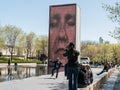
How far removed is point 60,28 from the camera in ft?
159

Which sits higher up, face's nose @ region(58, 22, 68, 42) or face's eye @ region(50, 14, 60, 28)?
face's eye @ region(50, 14, 60, 28)

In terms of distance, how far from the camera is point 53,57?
49469mm

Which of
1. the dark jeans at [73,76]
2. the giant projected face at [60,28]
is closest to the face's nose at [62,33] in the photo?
the giant projected face at [60,28]

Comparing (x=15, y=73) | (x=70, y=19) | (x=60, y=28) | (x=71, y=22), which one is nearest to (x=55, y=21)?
(x=60, y=28)

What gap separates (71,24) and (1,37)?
50.9m

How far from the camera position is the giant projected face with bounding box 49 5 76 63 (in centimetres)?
4741

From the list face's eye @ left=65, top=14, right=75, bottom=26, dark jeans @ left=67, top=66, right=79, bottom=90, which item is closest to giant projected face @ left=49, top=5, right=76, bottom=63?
face's eye @ left=65, top=14, right=75, bottom=26

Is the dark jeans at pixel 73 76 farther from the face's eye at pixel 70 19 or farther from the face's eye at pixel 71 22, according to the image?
the face's eye at pixel 71 22

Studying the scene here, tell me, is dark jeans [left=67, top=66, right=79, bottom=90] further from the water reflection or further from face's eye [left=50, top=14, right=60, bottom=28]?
face's eye [left=50, top=14, right=60, bottom=28]

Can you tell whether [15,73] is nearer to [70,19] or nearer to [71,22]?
[70,19]

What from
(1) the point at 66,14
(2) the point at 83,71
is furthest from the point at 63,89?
(1) the point at 66,14

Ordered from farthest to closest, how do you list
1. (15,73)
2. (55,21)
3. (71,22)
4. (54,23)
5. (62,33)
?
(62,33)
(54,23)
(71,22)
(55,21)
(15,73)

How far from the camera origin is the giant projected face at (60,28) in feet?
156

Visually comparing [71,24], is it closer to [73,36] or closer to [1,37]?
[73,36]
